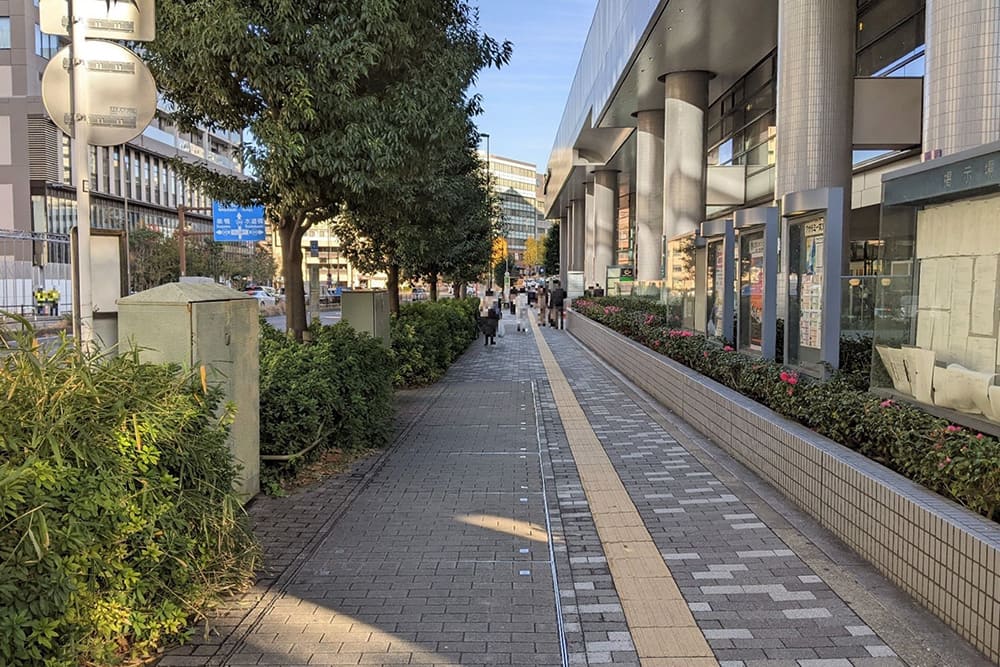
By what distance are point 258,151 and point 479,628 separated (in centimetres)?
603

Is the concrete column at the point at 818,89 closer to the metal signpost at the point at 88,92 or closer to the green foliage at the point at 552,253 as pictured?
the metal signpost at the point at 88,92

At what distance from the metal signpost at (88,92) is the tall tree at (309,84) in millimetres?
2406

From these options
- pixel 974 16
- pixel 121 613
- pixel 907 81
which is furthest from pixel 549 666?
pixel 907 81

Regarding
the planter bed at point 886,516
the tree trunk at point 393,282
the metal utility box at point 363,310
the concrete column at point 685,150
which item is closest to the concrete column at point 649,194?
the concrete column at point 685,150

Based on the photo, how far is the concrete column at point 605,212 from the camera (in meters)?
47.7

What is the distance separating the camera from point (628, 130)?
38.0 meters

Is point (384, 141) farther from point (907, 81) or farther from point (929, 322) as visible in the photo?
point (907, 81)

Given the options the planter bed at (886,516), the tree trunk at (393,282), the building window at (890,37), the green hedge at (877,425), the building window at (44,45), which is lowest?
the planter bed at (886,516)

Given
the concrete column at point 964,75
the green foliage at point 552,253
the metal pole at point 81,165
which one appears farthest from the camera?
the green foliage at point 552,253

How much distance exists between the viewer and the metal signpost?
466cm

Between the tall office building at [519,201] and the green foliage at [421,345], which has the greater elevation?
the tall office building at [519,201]

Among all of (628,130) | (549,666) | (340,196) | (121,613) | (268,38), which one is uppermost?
(628,130)

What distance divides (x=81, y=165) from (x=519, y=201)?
5796 inches

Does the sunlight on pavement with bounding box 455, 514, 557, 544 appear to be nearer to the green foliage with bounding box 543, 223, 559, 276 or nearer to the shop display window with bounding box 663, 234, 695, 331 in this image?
the shop display window with bounding box 663, 234, 695, 331
